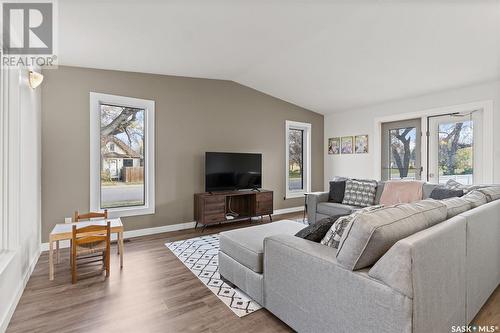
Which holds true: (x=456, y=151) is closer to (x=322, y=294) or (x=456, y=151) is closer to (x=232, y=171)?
(x=232, y=171)

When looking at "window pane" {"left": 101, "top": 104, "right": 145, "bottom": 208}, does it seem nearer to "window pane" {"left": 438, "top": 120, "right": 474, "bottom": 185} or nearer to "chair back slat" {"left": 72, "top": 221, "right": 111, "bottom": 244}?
"chair back slat" {"left": 72, "top": 221, "right": 111, "bottom": 244}

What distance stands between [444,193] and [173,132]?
13.3 ft

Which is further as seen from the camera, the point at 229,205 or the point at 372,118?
the point at 372,118

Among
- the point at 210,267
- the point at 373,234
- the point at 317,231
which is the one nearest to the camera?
the point at 373,234

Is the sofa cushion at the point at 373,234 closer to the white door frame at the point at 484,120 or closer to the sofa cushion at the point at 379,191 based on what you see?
the sofa cushion at the point at 379,191

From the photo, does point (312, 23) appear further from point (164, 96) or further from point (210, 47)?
point (164, 96)

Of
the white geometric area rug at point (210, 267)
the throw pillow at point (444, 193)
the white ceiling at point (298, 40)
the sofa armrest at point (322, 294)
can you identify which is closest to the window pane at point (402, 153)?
the white ceiling at point (298, 40)

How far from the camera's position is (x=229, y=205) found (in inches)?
198

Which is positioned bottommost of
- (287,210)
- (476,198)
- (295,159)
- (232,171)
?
(287,210)

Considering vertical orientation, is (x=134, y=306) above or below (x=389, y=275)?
below

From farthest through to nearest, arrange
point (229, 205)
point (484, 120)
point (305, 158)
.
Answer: point (305, 158)
point (229, 205)
point (484, 120)

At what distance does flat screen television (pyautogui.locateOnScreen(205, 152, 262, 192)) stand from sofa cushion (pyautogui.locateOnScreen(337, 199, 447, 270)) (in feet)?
11.0

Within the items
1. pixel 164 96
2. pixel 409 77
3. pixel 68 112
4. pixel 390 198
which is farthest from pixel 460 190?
pixel 68 112

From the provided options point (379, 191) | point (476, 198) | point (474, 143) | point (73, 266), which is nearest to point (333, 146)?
point (379, 191)
